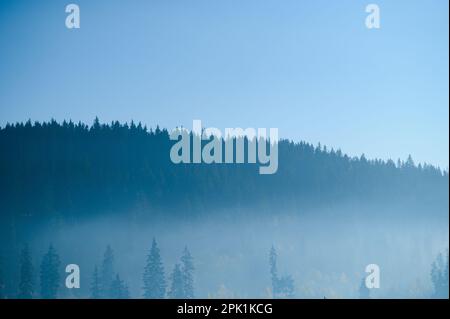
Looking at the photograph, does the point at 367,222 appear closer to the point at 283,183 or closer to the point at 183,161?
the point at 283,183

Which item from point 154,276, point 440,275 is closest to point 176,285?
point 154,276

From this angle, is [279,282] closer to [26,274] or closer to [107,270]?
[107,270]

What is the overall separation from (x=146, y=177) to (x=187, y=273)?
1.38m

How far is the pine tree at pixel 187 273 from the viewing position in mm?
10428

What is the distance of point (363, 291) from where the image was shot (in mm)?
10250

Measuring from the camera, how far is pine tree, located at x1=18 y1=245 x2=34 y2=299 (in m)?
10.4

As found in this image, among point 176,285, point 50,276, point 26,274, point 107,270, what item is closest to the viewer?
point 50,276

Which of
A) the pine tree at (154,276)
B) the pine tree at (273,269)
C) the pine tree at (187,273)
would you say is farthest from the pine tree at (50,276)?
the pine tree at (273,269)

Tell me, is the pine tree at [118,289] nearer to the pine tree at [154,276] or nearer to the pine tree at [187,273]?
the pine tree at [154,276]

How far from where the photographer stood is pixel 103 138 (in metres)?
10.5

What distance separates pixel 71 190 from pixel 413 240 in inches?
180

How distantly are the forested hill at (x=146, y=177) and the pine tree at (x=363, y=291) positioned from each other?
112 cm
